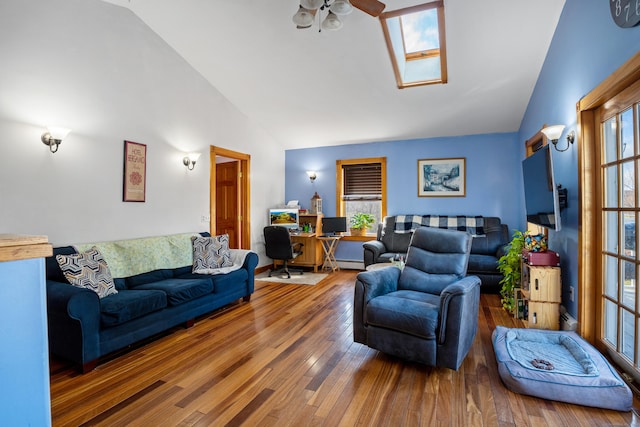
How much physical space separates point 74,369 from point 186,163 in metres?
2.65

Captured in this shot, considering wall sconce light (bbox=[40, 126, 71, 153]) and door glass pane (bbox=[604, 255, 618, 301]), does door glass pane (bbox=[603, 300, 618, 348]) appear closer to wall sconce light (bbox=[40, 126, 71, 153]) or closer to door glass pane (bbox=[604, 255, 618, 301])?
door glass pane (bbox=[604, 255, 618, 301])

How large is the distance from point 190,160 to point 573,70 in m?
4.31

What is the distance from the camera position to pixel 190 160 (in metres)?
4.38

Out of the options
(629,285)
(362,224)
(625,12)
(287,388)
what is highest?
(625,12)

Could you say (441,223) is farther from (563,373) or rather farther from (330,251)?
(563,373)

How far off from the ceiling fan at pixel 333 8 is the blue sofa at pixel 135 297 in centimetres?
273

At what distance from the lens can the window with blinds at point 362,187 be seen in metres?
6.18

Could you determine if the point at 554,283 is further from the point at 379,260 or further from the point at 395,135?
the point at 395,135

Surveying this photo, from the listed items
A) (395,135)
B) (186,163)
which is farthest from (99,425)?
(395,135)

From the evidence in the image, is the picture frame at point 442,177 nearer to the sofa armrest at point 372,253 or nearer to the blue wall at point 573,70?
the sofa armrest at point 372,253

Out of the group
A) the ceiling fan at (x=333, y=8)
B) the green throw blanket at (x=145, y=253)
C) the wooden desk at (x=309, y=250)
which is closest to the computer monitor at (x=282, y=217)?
the wooden desk at (x=309, y=250)

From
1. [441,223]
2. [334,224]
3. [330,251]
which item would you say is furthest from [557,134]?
[330,251]

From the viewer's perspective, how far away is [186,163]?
436 cm


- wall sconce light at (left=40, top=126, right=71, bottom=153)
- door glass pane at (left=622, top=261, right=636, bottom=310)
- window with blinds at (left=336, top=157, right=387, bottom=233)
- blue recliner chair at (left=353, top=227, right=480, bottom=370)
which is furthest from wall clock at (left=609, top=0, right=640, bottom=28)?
wall sconce light at (left=40, top=126, right=71, bottom=153)
